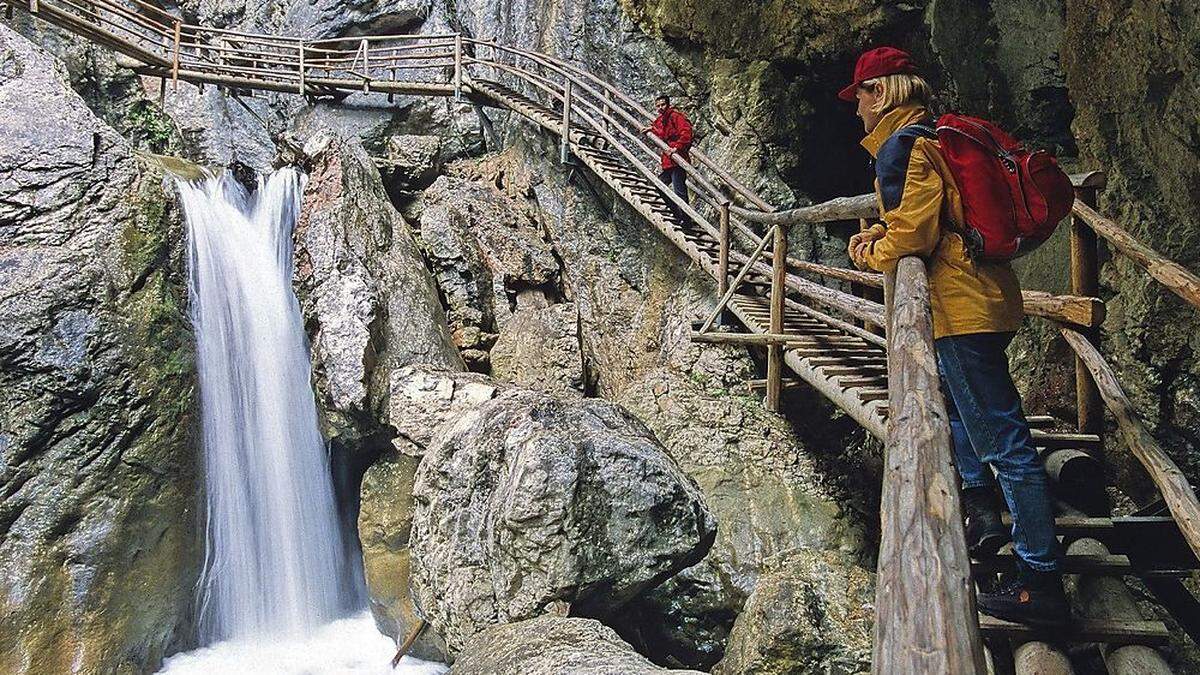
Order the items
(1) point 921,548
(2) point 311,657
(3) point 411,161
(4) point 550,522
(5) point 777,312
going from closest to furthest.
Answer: (1) point 921,548
(4) point 550,522
(5) point 777,312
(2) point 311,657
(3) point 411,161

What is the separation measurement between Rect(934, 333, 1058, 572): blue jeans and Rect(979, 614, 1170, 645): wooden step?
217 mm

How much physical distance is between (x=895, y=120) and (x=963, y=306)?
30.1 inches

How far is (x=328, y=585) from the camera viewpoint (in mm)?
8867

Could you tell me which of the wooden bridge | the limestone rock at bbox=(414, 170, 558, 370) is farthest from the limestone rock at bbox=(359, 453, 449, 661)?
the wooden bridge

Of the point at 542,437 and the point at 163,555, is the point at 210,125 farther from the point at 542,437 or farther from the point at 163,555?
the point at 542,437

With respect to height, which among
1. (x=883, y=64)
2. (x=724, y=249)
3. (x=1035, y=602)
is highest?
(x=724, y=249)

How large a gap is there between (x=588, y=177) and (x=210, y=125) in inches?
408

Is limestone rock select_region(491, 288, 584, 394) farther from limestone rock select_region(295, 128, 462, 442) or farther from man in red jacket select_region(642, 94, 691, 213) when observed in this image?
man in red jacket select_region(642, 94, 691, 213)

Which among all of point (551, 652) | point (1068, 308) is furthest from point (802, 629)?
point (1068, 308)

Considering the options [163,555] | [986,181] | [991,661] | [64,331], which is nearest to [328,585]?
[163,555]

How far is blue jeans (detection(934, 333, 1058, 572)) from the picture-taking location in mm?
2752

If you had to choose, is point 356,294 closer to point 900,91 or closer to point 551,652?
point 551,652

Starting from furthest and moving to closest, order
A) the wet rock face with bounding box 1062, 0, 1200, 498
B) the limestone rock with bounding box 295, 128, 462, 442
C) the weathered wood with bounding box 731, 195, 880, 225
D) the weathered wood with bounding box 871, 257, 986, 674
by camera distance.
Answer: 1. the limestone rock with bounding box 295, 128, 462, 442
2. the wet rock face with bounding box 1062, 0, 1200, 498
3. the weathered wood with bounding box 731, 195, 880, 225
4. the weathered wood with bounding box 871, 257, 986, 674

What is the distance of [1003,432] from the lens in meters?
2.89
